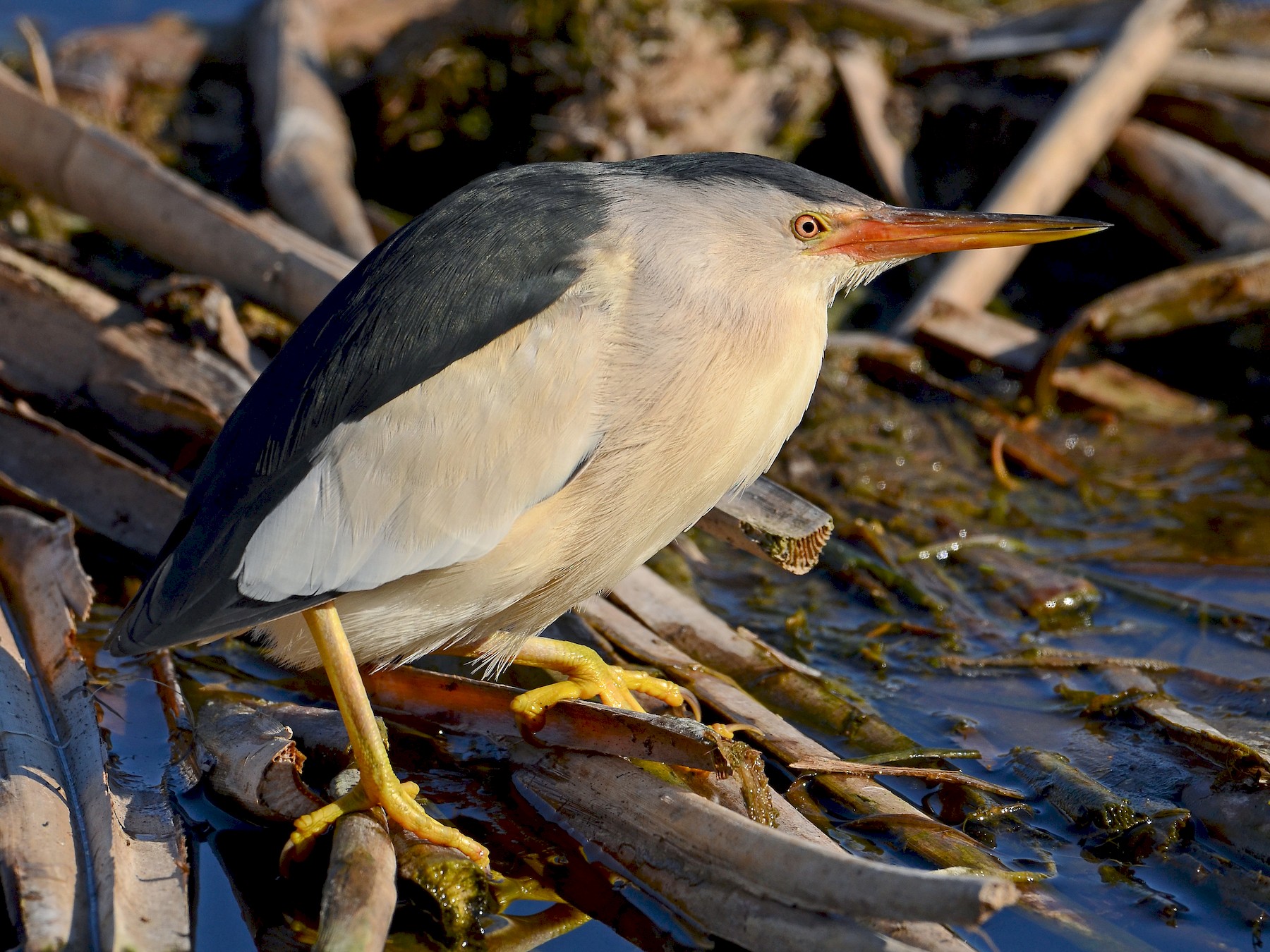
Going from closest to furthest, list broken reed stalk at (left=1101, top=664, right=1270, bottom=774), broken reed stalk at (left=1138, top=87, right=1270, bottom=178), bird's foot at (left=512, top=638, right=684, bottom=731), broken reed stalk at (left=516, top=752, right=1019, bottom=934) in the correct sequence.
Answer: broken reed stalk at (left=516, top=752, right=1019, bottom=934) < broken reed stalk at (left=1101, top=664, right=1270, bottom=774) < bird's foot at (left=512, top=638, right=684, bottom=731) < broken reed stalk at (left=1138, top=87, right=1270, bottom=178)

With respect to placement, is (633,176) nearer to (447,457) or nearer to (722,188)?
(722,188)

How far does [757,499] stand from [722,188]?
0.86m

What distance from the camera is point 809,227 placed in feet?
9.71

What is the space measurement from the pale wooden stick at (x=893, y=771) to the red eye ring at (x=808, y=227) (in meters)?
1.18

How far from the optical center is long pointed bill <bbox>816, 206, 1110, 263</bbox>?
298 cm

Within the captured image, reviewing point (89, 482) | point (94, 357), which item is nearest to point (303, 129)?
point (94, 357)

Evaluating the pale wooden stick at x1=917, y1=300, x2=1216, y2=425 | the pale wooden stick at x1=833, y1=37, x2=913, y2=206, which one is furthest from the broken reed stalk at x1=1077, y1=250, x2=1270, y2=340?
the pale wooden stick at x1=833, y1=37, x2=913, y2=206

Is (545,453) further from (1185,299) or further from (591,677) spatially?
(1185,299)

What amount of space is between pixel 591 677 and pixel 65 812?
1182 millimetres

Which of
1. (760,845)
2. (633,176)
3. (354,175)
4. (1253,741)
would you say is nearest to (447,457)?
(633,176)

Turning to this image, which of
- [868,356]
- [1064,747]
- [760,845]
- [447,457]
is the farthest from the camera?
[868,356]

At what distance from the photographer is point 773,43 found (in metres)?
6.02

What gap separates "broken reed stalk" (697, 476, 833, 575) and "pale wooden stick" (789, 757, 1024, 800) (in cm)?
56

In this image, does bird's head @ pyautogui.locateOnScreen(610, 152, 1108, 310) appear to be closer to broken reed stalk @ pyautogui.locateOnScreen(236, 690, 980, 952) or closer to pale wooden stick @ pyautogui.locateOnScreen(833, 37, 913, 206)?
broken reed stalk @ pyautogui.locateOnScreen(236, 690, 980, 952)
